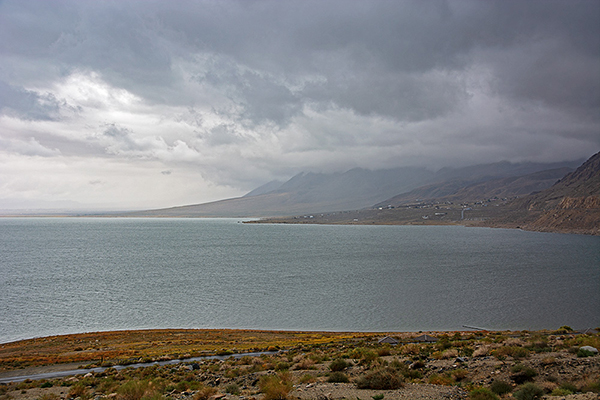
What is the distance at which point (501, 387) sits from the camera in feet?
38.2

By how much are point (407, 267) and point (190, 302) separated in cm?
4194

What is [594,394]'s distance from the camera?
1002cm

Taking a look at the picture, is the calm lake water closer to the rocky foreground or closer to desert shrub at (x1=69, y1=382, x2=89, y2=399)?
the rocky foreground

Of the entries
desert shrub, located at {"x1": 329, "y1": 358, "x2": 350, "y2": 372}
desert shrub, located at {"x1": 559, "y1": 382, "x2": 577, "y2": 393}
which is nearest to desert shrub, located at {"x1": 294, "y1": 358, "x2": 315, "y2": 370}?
desert shrub, located at {"x1": 329, "y1": 358, "x2": 350, "y2": 372}

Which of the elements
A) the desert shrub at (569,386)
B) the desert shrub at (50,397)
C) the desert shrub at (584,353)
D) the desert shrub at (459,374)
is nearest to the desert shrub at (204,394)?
the desert shrub at (50,397)

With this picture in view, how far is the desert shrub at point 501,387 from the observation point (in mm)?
11523

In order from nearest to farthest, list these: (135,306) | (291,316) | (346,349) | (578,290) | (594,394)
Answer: (594,394) < (346,349) < (291,316) < (135,306) < (578,290)

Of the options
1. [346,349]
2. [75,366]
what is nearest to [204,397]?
[346,349]

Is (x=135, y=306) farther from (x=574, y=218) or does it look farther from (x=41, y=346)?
(x=574, y=218)

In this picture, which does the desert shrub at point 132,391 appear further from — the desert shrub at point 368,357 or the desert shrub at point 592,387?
the desert shrub at point 592,387

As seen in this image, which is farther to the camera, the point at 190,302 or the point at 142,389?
the point at 190,302

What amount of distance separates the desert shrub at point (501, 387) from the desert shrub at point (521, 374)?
825 millimetres

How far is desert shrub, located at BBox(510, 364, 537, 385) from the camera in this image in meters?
12.4

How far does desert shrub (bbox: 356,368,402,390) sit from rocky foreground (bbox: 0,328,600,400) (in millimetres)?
33
